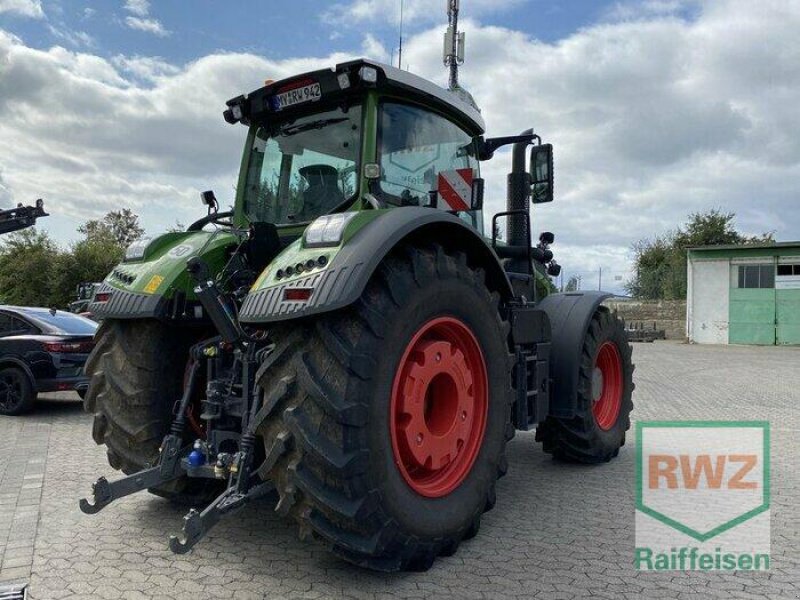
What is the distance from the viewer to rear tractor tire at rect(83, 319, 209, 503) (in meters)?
3.76

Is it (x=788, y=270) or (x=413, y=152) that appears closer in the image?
(x=413, y=152)

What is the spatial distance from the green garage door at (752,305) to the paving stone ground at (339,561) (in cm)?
2116

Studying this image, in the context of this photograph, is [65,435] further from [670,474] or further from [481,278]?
[670,474]

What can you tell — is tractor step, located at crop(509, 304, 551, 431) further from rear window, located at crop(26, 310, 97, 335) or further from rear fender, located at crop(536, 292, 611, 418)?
rear window, located at crop(26, 310, 97, 335)

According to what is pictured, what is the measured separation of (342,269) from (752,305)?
83.9ft

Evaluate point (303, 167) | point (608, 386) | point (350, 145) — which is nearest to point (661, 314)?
point (608, 386)

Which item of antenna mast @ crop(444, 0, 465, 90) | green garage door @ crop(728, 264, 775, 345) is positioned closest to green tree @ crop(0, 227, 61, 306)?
antenna mast @ crop(444, 0, 465, 90)

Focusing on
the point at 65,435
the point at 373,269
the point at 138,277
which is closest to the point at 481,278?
the point at 373,269

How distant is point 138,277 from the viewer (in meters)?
3.87

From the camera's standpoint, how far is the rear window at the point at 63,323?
8961 mm

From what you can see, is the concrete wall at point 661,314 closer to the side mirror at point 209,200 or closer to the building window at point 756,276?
the building window at point 756,276

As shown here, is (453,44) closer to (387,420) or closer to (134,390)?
(134,390)

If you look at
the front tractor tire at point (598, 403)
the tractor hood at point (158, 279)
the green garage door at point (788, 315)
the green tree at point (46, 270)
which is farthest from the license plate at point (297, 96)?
the green tree at point (46, 270)

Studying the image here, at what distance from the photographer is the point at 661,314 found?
95.2 feet
